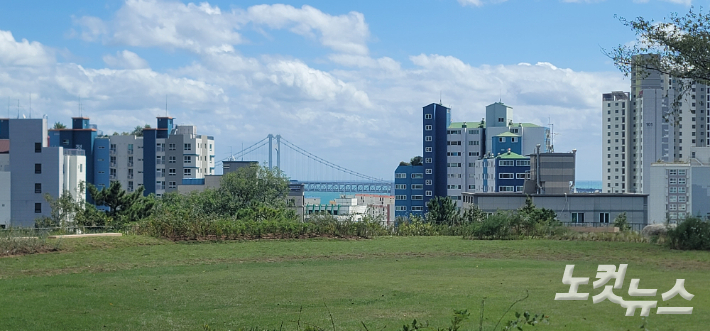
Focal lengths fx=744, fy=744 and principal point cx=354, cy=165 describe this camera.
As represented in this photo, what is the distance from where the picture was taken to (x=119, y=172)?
115 metres

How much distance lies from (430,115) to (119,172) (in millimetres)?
48371

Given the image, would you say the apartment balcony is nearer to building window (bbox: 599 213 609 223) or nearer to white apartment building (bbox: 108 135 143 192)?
white apartment building (bbox: 108 135 143 192)

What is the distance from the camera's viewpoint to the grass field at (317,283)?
34.3ft

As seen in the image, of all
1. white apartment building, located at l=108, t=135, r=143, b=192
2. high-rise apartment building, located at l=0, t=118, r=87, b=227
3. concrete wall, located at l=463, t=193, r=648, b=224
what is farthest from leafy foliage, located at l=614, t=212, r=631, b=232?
white apartment building, located at l=108, t=135, r=143, b=192

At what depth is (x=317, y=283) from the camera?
14.5 metres

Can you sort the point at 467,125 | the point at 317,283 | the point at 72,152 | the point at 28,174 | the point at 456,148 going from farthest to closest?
the point at 467,125 < the point at 456,148 < the point at 72,152 < the point at 28,174 < the point at 317,283

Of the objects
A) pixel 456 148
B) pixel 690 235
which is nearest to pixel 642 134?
pixel 456 148

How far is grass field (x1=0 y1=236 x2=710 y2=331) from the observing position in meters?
10.4

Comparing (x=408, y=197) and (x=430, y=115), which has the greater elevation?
(x=430, y=115)

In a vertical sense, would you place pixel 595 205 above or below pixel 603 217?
above

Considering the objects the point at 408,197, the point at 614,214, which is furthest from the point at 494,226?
the point at 408,197

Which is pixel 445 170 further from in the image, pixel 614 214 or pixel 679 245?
pixel 679 245

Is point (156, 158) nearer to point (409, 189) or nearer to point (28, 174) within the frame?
point (409, 189)

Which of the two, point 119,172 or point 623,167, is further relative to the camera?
point 623,167
